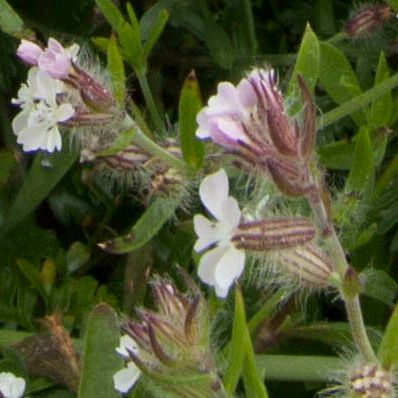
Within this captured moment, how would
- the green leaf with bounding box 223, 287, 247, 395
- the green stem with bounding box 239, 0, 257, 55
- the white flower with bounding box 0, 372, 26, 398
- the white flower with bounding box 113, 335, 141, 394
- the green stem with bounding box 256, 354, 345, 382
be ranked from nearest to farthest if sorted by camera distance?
the green leaf with bounding box 223, 287, 247, 395
the white flower with bounding box 113, 335, 141, 394
the white flower with bounding box 0, 372, 26, 398
the green stem with bounding box 256, 354, 345, 382
the green stem with bounding box 239, 0, 257, 55

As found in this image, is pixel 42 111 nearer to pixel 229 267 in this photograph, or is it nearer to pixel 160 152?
pixel 160 152

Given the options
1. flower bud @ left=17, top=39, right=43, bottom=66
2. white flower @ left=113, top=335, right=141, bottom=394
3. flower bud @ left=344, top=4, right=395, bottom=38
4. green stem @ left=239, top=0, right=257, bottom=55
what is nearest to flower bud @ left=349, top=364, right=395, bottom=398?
white flower @ left=113, top=335, right=141, bottom=394

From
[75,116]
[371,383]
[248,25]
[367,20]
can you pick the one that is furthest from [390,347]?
[248,25]

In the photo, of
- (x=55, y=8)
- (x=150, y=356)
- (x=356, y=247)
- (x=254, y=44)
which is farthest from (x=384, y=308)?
(x=55, y=8)

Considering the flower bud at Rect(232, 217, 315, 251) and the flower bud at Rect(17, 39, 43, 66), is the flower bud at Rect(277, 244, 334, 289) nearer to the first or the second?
the flower bud at Rect(232, 217, 315, 251)

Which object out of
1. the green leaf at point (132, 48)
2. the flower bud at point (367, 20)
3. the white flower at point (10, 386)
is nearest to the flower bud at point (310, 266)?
the white flower at point (10, 386)

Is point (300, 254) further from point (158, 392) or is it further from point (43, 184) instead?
point (43, 184)
